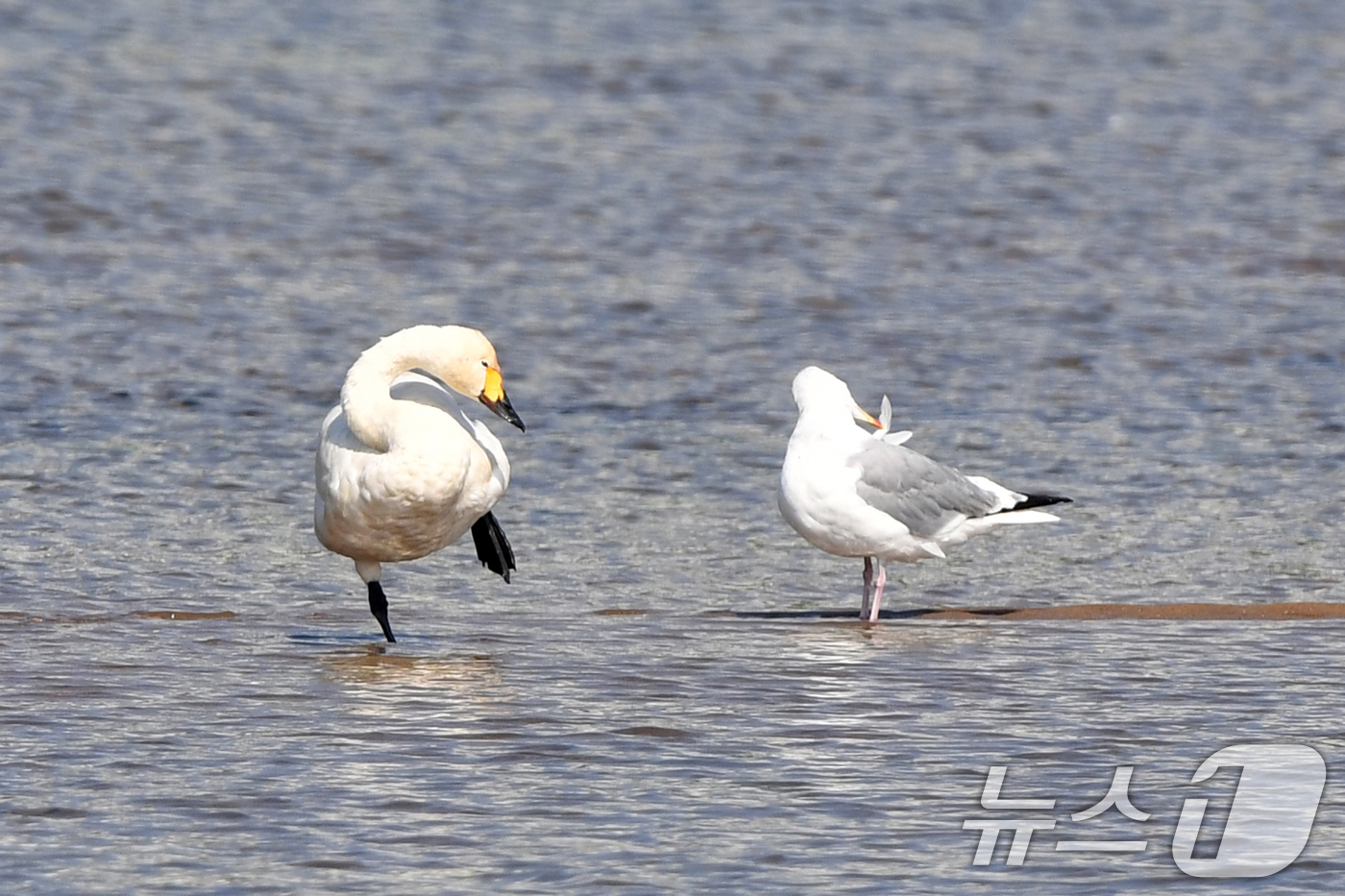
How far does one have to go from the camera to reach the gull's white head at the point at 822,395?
955cm

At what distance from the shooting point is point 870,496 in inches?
360

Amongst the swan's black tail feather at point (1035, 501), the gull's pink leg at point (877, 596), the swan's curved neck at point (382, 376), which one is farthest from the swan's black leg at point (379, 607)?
the swan's black tail feather at point (1035, 501)

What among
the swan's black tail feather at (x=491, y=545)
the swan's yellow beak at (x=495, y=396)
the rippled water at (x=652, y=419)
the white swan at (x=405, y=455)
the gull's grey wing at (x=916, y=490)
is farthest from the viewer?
the gull's grey wing at (x=916, y=490)

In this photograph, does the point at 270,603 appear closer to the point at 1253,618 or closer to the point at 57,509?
the point at 57,509

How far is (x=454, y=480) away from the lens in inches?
321

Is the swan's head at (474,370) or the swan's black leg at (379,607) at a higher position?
the swan's head at (474,370)

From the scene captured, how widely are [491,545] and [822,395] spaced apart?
4.75ft

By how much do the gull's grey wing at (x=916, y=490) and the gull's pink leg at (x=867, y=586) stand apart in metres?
0.20

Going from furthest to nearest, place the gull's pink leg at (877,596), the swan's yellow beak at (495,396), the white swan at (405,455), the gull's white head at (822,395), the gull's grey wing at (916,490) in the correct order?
1. the gull's white head at (822,395)
2. the gull's grey wing at (916,490)
3. the gull's pink leg at (877,596)
4. the swan's yellow beak at (495,396)
5. the white swan at (405,455)

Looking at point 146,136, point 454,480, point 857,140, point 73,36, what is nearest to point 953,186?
point 857,140

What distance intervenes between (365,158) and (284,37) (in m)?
5.26

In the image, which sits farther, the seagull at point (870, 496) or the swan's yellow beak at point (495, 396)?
the seagull at point (870, 496)

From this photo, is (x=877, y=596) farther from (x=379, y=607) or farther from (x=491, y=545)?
(x=379, y=607)

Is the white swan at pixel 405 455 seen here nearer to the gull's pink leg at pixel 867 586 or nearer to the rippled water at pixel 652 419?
the rippled water at pixel 652 419
